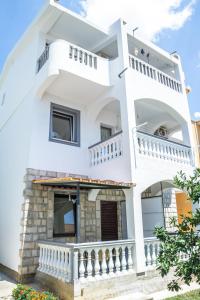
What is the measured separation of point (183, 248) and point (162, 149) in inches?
212

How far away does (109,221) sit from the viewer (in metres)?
10.1

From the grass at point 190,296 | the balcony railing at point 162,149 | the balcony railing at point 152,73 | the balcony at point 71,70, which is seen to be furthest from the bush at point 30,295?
the balcony railing at point 152,73

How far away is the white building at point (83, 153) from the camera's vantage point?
731 centimetres

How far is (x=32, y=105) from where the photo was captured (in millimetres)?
9453

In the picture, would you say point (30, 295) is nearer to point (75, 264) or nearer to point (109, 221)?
point (75, 264)

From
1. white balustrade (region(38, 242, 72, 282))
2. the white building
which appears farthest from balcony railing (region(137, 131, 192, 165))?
white balustrade (region(38, 242, 72, 282))

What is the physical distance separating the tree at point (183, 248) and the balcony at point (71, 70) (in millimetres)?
6193

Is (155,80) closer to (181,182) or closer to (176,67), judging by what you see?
(176,67)

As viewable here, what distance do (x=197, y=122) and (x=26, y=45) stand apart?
1117 cm

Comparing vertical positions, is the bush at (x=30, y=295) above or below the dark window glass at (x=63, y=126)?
below

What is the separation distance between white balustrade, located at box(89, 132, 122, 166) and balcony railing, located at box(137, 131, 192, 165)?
0.70 metres

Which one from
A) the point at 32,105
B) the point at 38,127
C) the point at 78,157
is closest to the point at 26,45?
the point at 32,105

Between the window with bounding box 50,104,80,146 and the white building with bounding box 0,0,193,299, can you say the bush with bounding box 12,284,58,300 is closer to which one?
the white building with bounding box 0,0,193,299

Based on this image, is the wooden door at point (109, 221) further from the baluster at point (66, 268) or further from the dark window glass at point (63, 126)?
the baluster at point (66, 268)
